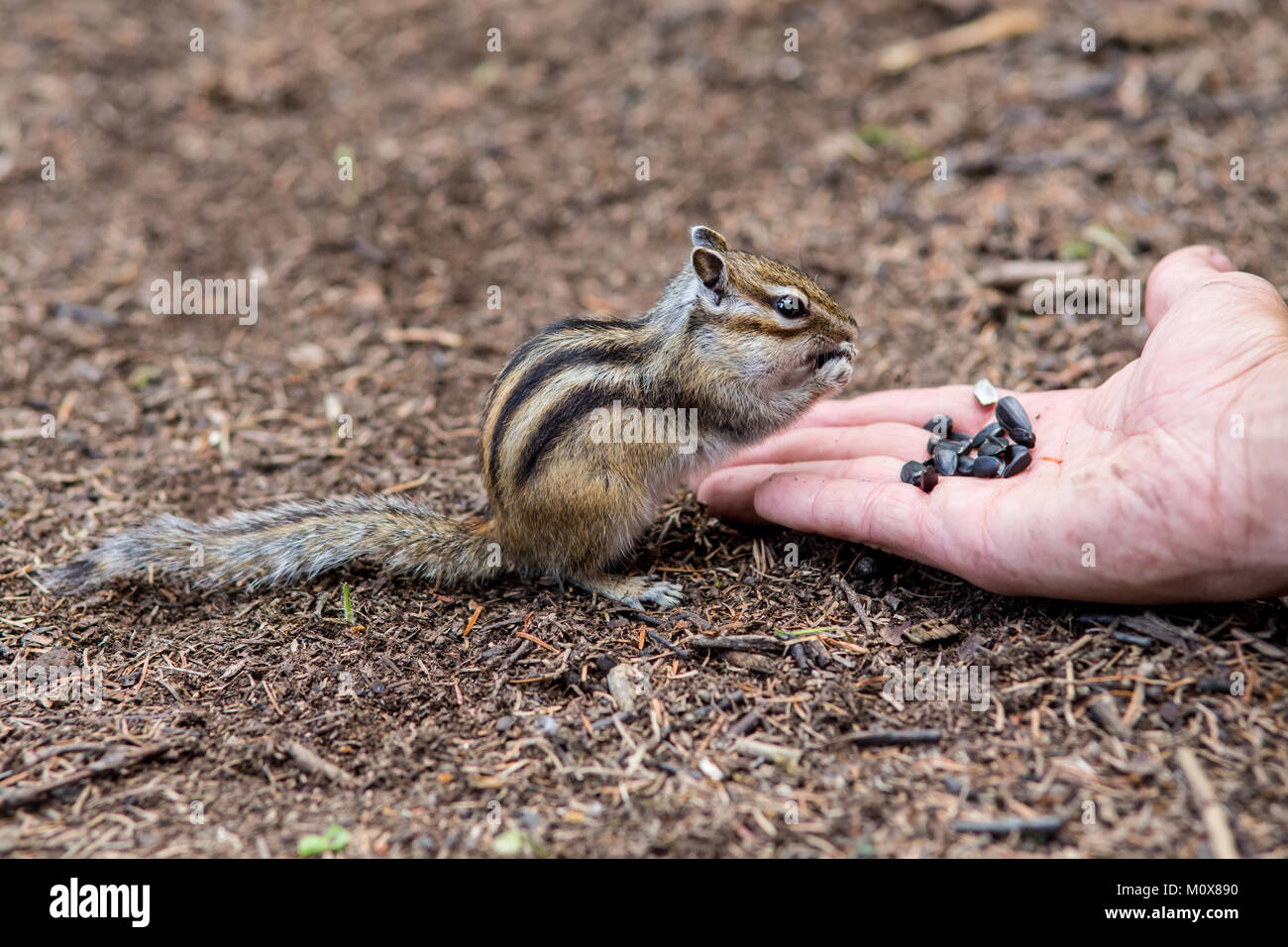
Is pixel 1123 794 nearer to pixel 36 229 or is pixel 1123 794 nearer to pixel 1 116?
pixel 36 229

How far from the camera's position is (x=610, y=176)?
773cm

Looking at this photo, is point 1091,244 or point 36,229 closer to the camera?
point 1091,244

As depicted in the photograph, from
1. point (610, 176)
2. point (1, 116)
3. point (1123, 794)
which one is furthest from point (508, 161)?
point (1123, 794)

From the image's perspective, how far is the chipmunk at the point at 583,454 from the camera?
4.31 meters

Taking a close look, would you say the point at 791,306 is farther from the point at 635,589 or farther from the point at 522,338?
the point at 522,338

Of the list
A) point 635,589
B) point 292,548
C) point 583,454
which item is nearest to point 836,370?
point 583,454

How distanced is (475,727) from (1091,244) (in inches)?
180

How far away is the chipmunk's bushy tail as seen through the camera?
4.42m

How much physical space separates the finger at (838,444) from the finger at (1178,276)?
1.04m

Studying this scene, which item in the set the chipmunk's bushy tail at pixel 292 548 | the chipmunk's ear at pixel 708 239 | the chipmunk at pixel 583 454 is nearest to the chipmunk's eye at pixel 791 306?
the chipmunk at pixel 583 454

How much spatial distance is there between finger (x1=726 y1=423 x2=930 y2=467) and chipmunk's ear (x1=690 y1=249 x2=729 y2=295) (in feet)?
2.57

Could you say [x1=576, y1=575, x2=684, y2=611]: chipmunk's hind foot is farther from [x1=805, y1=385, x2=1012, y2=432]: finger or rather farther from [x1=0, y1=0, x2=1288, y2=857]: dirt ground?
[x1=805, y1=385, x2=1012, y2=432]: finger

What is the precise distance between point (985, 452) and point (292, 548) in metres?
2.88

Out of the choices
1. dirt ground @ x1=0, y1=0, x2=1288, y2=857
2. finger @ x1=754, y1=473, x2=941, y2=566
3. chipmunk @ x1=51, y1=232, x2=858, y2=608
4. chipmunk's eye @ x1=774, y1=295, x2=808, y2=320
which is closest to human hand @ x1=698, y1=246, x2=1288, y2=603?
finger @ x1=754, y1=473, x2=941, y2=566
